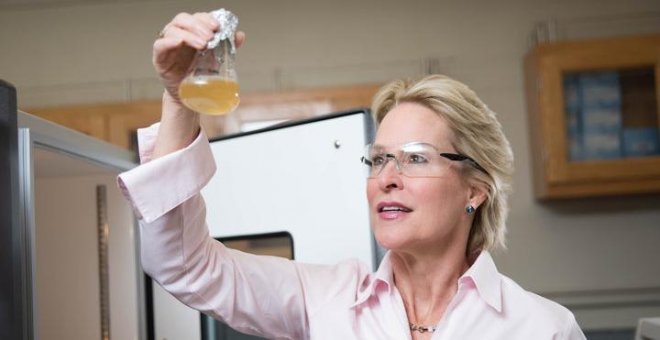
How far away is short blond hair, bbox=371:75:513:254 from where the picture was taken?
1.33 m

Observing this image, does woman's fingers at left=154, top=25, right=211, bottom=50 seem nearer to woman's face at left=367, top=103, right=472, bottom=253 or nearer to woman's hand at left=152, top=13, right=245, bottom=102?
woman's hand at left=152, top=13, right=245, bottom=102

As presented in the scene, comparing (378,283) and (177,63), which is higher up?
(177,63)

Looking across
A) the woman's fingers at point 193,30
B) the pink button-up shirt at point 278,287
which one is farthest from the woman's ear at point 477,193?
the woman's fingers at point 193,30

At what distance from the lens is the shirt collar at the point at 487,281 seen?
125 centimetres

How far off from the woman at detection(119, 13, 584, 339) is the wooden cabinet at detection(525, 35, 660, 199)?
153 cm

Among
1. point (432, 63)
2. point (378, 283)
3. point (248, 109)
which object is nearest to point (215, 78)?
point (378, 283)

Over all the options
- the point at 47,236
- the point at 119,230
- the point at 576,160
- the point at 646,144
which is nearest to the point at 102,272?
the point at 119,230

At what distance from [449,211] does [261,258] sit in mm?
323

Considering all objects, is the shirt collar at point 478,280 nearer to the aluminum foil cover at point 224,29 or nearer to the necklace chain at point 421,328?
the necklace chain at point 421,328

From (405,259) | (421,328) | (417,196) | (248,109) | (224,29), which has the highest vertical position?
(248,109)

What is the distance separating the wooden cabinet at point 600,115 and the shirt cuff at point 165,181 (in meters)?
2.03

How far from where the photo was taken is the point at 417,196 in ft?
4.16

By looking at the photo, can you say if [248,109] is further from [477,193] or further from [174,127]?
[174,127]

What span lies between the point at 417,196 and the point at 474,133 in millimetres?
172
